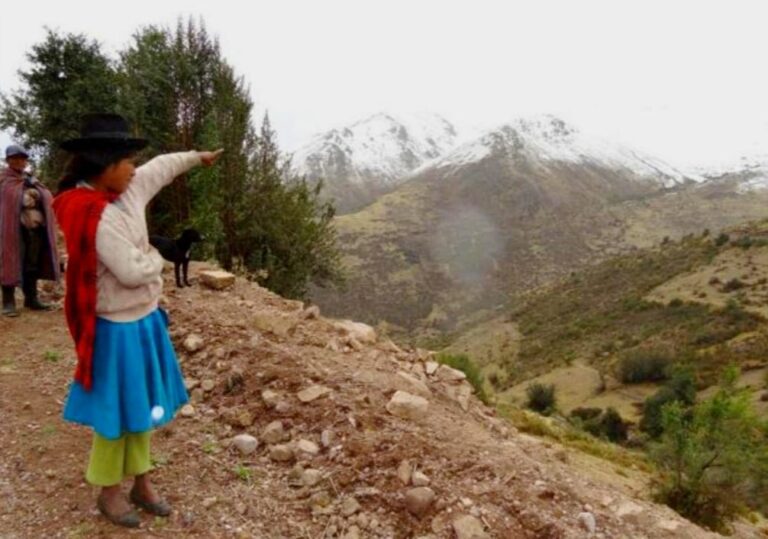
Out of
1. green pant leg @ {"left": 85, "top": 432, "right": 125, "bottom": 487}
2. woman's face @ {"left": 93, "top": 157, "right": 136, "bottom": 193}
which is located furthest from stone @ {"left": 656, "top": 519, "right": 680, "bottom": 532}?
woman's face @ {"left": 93, "top": 157, "right": 136, "bottom": 193}

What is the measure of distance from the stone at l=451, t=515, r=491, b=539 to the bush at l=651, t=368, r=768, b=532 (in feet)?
13.7

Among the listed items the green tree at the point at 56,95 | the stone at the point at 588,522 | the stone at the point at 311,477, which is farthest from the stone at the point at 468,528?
the green tree at the point at 56,95

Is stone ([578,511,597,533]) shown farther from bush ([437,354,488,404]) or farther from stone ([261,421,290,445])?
bush ([437,354,488,404])

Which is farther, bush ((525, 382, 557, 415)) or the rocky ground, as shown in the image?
bush ((525, 382, 557, 415))

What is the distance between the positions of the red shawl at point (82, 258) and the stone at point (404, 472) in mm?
1822

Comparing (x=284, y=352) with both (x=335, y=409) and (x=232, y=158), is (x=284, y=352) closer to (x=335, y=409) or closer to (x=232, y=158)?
(x=335, y=409)

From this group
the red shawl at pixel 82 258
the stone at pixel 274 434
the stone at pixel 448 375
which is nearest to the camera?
the red shawl at pixel 82 258

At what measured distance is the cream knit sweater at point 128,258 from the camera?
2.50 metres

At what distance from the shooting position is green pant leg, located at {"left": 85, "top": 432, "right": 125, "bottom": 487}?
8.96 feet

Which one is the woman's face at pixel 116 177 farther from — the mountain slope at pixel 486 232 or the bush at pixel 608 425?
the mountain slope at pixel 486 232

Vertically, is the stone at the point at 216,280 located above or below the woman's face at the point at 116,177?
below

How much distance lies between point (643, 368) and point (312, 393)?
121ft

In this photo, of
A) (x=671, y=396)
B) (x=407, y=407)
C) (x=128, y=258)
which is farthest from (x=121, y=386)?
(x=671, y=396)

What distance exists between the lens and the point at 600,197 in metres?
148
